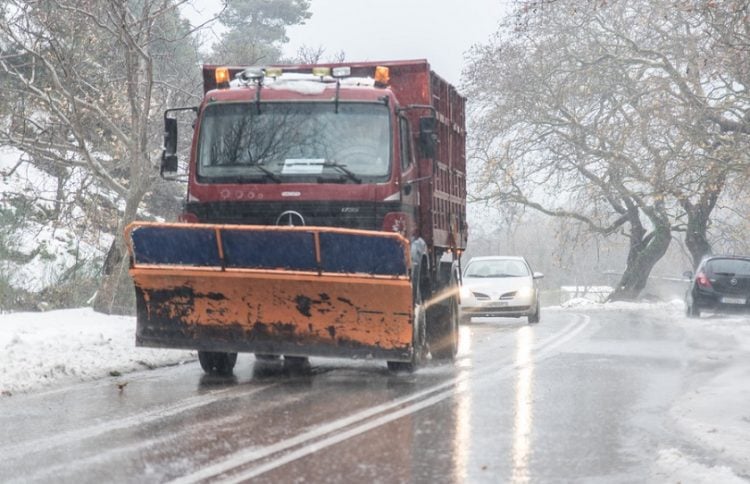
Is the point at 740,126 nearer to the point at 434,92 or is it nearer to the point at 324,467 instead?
the point at 434,92

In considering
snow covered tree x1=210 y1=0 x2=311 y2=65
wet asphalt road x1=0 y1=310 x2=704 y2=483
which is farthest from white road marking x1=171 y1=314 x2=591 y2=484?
snow covered tree x1=210 y1=0 x2=311 y2=65

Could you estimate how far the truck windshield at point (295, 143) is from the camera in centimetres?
1123

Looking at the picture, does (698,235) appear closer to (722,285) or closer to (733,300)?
(722,285)

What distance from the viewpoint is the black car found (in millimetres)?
27203

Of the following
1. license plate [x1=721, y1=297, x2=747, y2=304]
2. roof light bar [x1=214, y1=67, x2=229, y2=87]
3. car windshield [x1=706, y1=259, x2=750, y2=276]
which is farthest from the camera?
car windshield [x1=706, y1=259, x2=750, y2=276]

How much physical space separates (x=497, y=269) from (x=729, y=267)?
5873mm

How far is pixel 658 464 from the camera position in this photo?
696 cm

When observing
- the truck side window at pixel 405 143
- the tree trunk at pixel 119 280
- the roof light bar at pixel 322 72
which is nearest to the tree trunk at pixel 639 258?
the tree trunk at pixel 119 280

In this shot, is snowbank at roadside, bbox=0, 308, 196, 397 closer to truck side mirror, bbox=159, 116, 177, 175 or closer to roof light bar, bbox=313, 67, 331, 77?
truck side mirror, bbox=159, 116, 177, 175

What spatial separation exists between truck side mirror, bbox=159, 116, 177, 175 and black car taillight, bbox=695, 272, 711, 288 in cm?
1855

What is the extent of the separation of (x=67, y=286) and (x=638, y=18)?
72.9 ft

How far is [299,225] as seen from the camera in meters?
11.0

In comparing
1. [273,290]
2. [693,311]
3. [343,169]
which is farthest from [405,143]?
[693,311]

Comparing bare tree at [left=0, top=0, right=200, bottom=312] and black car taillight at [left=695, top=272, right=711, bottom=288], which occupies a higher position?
bare tree at [left=0, top=0, right=200, bottom=312]
